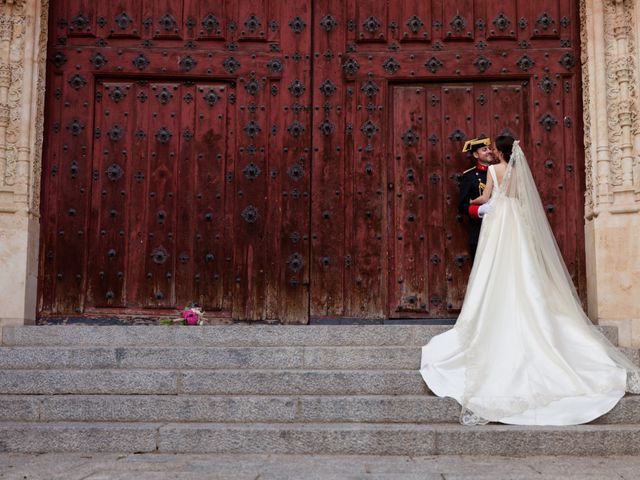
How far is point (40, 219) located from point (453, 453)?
14.2ft

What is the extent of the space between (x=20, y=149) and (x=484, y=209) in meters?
4.07

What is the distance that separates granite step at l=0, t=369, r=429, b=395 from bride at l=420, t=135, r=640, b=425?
30 centimetres

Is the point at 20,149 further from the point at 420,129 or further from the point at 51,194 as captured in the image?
the point at 420,129

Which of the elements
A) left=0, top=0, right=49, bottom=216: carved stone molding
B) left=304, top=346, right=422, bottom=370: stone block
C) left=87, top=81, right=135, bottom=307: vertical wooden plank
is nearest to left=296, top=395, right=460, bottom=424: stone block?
left=304, top=346, right=422, bottom=370: stone block

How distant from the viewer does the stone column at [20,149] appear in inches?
255

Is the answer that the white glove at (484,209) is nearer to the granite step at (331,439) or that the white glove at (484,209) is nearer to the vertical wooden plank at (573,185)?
the vertical wooden plank at (573,185)

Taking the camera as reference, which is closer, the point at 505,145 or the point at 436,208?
the point at 505,145

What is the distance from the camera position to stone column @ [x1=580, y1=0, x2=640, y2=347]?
6.29m

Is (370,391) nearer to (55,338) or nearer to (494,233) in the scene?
(494,233)

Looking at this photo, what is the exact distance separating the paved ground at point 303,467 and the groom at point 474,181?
269 centimetres

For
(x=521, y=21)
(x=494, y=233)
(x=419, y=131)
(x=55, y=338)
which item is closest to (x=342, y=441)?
(x=494, y=233)

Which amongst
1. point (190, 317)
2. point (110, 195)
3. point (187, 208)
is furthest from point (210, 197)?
point (190, 317)

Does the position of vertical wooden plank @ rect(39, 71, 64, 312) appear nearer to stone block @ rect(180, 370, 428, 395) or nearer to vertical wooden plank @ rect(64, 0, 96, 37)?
vertical wooden plank @ rect(64, 0, 96, 37)

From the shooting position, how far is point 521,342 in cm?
525
